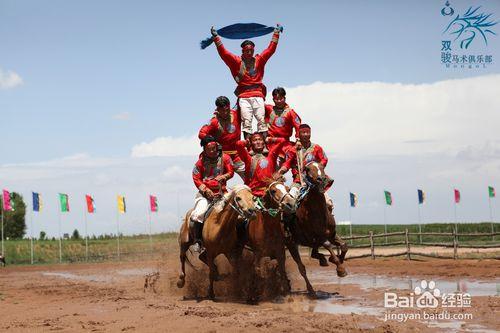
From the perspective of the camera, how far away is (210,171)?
1180 centimetres

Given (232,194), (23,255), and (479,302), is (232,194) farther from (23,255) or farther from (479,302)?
(23,255)

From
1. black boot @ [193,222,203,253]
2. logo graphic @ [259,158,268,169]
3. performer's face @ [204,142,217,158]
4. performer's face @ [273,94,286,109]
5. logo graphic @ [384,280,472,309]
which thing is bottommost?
logo graphic @ [384,280,472,309]

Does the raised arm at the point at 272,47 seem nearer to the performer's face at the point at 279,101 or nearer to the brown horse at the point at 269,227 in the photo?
the performer's face at the point at 279,101

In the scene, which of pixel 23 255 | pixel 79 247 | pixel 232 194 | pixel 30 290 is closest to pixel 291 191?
pixel 232 194

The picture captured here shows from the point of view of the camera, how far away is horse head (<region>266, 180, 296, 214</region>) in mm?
10031

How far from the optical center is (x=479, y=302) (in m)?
10.6

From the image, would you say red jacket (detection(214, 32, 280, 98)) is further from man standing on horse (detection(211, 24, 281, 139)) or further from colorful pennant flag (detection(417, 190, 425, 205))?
colorful pennant flag (detection(417, 190, 425, 205))

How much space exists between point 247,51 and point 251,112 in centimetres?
123

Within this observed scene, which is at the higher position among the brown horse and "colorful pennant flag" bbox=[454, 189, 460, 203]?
"colorful pennant flag" bbox=[454, 189, 460, 203]

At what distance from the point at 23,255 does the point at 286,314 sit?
126 feet

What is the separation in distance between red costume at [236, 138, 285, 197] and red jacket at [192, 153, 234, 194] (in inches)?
13.0

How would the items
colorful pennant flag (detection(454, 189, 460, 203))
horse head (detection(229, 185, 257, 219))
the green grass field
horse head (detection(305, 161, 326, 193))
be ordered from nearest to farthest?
horse head (detection(229, 185, 257, 219))
horse head (detection(305, 161, 326, 193))
the green grass field
colorful pennant flag (detection(454, 189, 460, 203))

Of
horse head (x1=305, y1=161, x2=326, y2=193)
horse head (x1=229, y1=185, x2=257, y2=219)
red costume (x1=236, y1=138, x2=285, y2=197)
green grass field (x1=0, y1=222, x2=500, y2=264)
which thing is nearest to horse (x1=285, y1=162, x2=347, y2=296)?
horse head (x1=305, y1=161, x2=326, y2=193)

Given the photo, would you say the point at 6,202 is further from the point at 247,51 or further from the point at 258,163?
the point at 258,163
